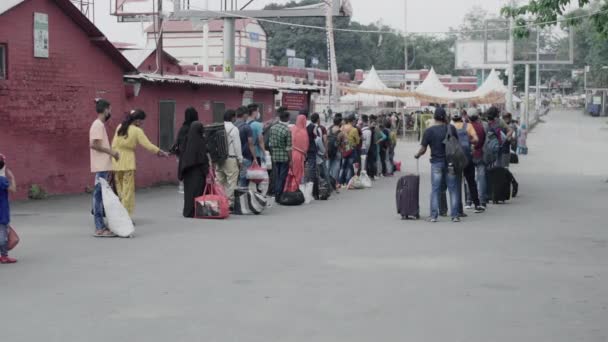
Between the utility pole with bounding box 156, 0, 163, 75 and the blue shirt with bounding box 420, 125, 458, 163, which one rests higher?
the utility pole with bounding box 156, 0, 163, 75

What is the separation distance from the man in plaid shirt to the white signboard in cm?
477

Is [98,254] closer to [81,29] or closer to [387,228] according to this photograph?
[387,228]

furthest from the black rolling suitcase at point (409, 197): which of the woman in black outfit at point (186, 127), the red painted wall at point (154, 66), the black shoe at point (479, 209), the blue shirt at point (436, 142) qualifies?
the red painted wall at point (154, 66)

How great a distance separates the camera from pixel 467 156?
16.3m

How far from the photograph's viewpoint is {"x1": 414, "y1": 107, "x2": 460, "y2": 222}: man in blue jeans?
15331mm

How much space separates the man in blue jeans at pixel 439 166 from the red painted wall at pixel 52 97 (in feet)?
24.8

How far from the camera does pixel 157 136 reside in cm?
2305

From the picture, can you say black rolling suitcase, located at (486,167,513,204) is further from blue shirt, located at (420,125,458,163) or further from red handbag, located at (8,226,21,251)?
red handbag, located at (8,226,21,251)

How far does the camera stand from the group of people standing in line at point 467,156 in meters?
15.4

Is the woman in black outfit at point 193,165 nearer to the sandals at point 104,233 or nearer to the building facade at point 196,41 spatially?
the sandals at point 104,233

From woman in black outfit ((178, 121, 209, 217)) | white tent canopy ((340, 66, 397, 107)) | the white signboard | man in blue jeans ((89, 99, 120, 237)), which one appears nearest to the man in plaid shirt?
woman in black outfit ((178, 121, 209, 217))

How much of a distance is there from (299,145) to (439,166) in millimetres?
4024

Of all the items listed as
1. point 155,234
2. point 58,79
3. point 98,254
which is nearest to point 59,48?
point 58,79

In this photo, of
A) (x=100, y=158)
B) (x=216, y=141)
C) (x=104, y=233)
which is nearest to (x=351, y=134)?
(x=216, y=141)
